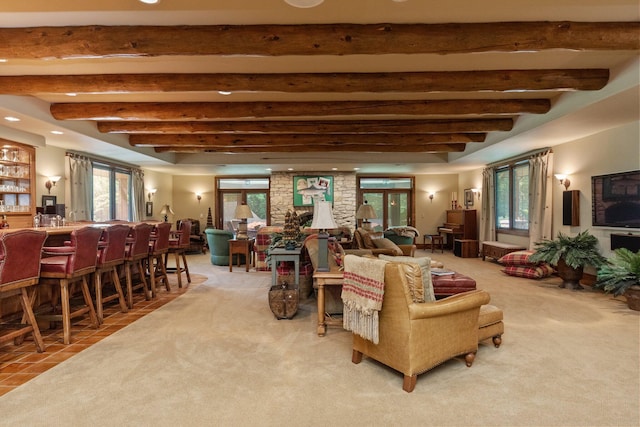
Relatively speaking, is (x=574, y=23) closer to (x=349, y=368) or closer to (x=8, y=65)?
(x=349, y=368)

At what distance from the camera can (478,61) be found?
368 cm

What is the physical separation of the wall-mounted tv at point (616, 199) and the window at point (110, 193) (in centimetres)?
952

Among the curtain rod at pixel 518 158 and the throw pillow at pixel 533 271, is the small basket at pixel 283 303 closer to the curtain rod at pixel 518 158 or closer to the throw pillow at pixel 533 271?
the throw pillow at pixel 533 271

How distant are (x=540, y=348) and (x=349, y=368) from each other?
1.76 m

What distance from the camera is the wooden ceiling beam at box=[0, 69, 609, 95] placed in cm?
389

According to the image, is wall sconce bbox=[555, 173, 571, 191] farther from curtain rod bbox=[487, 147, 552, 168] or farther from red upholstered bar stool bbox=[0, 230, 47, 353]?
red upholstered bar stool bbox=[0, 230, 47, 353]

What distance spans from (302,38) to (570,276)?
5.36 m

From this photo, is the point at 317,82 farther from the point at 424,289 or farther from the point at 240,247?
the point at 240,247

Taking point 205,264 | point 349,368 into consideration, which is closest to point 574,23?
point 349,368

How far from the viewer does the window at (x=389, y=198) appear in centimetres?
1154

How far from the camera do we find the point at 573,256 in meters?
5.42

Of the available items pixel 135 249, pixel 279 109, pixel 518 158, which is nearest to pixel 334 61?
pixel 279 109

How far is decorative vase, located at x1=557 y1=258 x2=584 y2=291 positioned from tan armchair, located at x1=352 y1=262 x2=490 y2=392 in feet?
12.7

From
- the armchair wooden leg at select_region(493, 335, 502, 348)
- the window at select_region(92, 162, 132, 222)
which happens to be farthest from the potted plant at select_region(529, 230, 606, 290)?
the window at select_region(92, 162, 132, 222)
